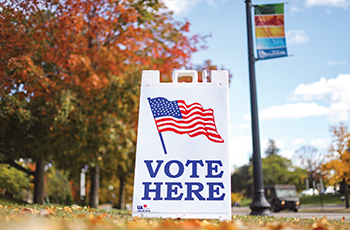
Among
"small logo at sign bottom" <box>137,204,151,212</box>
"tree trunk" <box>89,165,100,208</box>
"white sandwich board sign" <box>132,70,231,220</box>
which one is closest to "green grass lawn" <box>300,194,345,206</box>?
"tree trunk" <box>89,165,100,208</box>

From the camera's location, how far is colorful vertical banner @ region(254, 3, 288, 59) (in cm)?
1057

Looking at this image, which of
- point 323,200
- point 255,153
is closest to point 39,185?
point 255,153

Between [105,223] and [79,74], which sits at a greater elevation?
[79,74]

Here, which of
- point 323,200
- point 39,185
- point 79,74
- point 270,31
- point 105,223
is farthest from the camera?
point 323,200

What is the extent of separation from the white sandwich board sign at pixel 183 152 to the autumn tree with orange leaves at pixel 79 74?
20.9ft

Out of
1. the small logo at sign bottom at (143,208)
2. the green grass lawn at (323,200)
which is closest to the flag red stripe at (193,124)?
the small logo at sign bottom at (143,208)

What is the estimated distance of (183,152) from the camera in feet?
13.5

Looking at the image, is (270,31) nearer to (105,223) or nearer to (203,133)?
(203,133)

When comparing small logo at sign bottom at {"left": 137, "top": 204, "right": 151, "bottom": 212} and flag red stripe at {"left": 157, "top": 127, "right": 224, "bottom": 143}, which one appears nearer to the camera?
small logo at sign bottom at {"left": 137, "top": 204, "right": 151, "bottom": 212}

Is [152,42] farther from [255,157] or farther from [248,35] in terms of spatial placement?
[255,157]

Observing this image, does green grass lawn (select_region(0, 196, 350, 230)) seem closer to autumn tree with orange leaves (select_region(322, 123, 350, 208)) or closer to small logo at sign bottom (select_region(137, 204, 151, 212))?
small logo at sign bottom (select_region(137, 204, 151, 212))

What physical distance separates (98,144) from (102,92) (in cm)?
210

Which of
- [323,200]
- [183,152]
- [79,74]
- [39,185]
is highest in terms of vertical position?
[79,74]

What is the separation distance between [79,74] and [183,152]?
31.1ft
